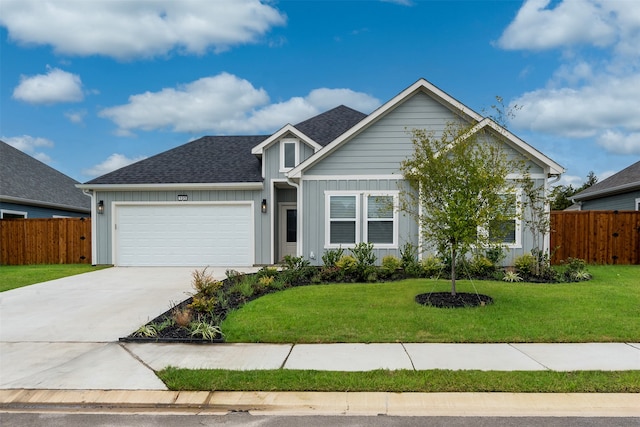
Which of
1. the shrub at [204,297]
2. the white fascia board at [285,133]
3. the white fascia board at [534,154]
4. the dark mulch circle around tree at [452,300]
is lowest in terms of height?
the dark mulch circle around tree at [452,300]

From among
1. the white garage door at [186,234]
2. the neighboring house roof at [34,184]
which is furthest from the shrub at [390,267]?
the neighboring house roof at [34,184]

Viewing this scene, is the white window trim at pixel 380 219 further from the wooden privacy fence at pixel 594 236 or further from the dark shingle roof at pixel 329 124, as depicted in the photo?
the wooden privacy fence at pixel 594 236

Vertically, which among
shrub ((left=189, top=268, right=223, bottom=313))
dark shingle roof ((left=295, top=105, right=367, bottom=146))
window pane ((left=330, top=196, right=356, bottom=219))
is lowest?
shrub ((left=189, top=268, right=223, bottom=313))

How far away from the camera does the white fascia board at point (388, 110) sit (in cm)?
1220

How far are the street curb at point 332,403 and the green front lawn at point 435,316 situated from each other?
1.73 m

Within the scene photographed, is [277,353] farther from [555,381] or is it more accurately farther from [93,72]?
[93,72]

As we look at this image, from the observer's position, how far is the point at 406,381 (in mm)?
4254

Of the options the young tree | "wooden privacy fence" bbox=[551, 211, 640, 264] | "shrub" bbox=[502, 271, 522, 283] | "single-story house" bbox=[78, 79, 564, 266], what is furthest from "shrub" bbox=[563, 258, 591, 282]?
the young tree

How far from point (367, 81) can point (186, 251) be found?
32.7ft

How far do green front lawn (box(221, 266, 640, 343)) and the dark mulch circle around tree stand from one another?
21cm

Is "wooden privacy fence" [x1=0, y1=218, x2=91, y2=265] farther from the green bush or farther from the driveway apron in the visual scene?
the green bush

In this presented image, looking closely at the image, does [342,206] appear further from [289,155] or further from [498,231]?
[498,231]

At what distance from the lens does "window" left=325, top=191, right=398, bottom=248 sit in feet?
40.8

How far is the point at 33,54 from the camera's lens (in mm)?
15852
